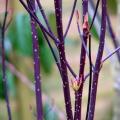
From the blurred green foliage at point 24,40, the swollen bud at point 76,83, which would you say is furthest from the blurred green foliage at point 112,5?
the swollen bud at point 76,83

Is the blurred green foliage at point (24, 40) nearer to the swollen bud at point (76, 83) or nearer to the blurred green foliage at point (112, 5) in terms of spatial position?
the blurred green foliage at point (112, 5)

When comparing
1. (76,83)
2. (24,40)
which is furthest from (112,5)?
(76,83)

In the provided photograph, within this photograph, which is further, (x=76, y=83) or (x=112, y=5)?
(x=112, y=5)

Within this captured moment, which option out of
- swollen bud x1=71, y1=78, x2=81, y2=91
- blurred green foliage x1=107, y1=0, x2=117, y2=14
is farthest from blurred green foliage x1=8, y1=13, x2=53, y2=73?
swollen bud x1=71, y1=78, x2=81, y2=91

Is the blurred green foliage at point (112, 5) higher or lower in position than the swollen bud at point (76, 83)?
higher

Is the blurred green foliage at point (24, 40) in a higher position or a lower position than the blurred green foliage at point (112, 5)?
lower

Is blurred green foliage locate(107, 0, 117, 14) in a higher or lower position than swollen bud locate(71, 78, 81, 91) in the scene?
higher

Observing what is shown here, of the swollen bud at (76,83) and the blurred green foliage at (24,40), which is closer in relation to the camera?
the swollen bud at (76,83)

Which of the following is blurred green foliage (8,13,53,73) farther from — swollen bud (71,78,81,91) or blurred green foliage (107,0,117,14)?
swollen bud (71,78,81,91)

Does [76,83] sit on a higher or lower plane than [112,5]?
lower

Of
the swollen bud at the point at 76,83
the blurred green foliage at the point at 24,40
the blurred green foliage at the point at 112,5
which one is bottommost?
the swollen bud at the point at 76,83

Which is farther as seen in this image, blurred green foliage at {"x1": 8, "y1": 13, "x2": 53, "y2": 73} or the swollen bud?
blurred green foliage at {"x1": 8, "y1": 13, "x2": 53, "y2": 73}

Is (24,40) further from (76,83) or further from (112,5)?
(76,83)
